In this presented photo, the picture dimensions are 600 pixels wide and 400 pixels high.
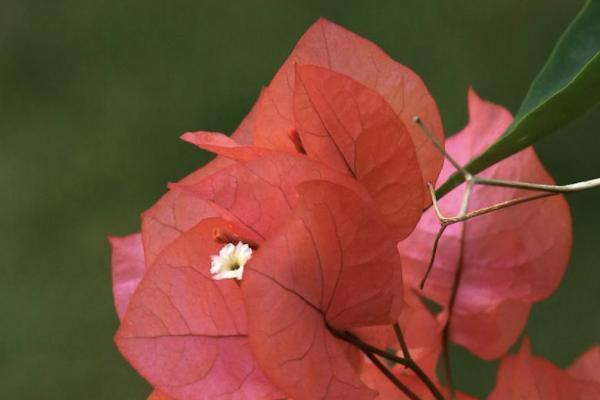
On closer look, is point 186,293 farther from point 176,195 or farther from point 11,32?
point 11,32

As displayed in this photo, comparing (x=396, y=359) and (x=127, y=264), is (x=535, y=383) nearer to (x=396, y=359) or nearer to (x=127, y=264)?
(x=396, y=359)

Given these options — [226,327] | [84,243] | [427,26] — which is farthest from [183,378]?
[427,26]

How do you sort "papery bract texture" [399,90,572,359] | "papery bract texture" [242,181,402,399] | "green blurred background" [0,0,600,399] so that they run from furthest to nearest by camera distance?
"green blurred background" [0,0,600,399] < "papery bract texture" [399,90,572,359] < "papery bract texture" [242,181,402,399]

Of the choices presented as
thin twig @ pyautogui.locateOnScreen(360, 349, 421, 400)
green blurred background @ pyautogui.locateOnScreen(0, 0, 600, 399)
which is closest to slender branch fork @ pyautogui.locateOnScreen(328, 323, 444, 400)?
thin twig @ pyautogui.locateOnScreen(360, 349, 421, 400)

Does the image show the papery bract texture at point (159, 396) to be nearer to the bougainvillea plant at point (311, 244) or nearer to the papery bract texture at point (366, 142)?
the bougainvillea plant at point (311, 244)

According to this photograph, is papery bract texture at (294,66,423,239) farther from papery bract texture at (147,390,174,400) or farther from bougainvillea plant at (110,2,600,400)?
papery bract texture at (147,390,174,400)

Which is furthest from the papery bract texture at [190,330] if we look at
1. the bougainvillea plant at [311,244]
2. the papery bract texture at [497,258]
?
the papery bract texture at [497,258]
